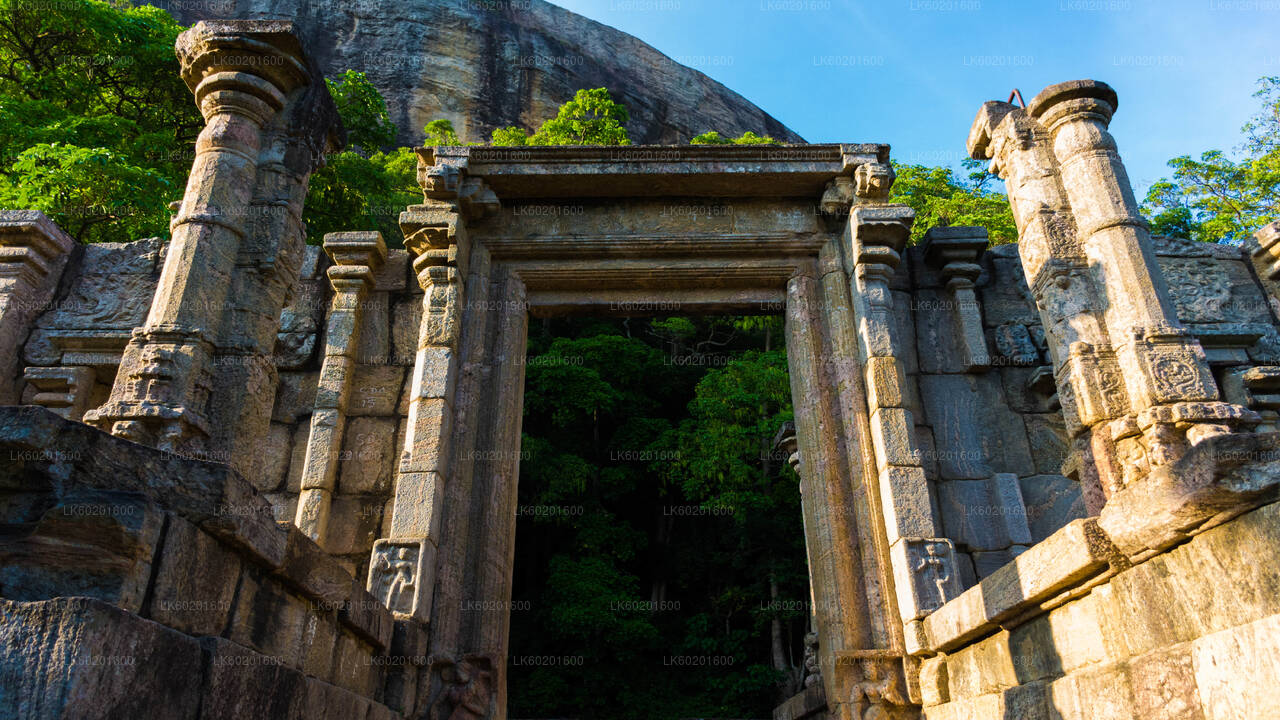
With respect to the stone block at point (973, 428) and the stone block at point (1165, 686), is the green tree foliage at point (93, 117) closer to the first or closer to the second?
the stone block at point (973, 428)

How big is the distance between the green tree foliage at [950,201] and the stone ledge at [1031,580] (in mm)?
12890

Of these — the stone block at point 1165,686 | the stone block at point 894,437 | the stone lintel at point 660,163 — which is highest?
the stone lintel at point 660,163

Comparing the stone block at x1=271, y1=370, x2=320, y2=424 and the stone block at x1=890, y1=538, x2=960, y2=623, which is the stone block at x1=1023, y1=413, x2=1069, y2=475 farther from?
the stone block at x1=271, y1=370, x2=320, y2=424

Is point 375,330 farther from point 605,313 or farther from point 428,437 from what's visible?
point 605,313

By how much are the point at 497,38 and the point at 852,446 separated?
981 inches

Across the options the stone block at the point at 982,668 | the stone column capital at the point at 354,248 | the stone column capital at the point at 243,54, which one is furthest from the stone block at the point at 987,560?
the stone column capital at the point at 243,54

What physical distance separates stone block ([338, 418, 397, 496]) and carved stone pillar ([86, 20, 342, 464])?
5.52 feet

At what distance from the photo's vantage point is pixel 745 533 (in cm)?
1397

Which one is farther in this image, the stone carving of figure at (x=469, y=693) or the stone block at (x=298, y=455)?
the stone block at (x=298, y=455)

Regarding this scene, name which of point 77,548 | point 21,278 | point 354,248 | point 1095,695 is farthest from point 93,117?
point 1095,695

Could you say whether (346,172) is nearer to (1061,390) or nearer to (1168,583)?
(1061,390)

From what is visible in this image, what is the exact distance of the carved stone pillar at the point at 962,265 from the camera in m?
6.19

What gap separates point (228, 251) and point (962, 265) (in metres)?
5.28

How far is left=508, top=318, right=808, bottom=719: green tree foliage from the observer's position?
12.0 m
